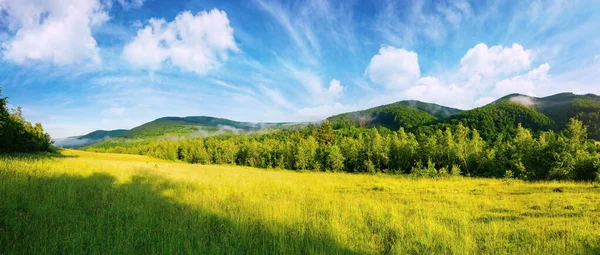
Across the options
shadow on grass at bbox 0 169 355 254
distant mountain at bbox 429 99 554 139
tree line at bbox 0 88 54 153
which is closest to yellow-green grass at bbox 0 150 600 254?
shadow on grass at bbox 0 169 355 254

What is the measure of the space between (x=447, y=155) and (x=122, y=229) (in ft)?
195

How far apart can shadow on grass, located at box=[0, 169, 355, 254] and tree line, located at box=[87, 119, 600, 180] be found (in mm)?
34940

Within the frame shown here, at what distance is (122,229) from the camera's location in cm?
583

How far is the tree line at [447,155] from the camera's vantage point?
94.4ft

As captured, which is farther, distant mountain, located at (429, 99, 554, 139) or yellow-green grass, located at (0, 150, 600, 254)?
distant mountain, located at (429, 99, 554, 139)

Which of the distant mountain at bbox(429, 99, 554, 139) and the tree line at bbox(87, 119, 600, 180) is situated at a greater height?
the distant mountain at bbox(429, 99, 554, 139)

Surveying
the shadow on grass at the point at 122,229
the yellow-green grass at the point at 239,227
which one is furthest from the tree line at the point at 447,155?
the shadow on grass at the point at 122,229

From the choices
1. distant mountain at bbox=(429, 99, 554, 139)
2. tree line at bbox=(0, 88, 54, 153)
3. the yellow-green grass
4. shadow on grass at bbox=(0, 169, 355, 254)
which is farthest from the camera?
distant mountain at bbox=(429, 99, 554, 139)

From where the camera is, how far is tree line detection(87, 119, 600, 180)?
28.8m

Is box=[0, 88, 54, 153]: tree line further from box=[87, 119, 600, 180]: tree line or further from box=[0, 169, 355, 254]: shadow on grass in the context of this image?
box=[87, 119, 600, 180]: tree line

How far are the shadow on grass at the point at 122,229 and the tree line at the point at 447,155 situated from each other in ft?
115

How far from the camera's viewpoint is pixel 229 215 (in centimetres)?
760

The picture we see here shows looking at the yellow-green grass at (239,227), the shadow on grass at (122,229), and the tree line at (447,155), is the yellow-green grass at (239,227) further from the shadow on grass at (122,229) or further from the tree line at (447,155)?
the tree line at (447,155)

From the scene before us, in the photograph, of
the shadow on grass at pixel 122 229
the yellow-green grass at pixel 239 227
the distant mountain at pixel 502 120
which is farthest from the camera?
the distant mountain at pixel 502 120
